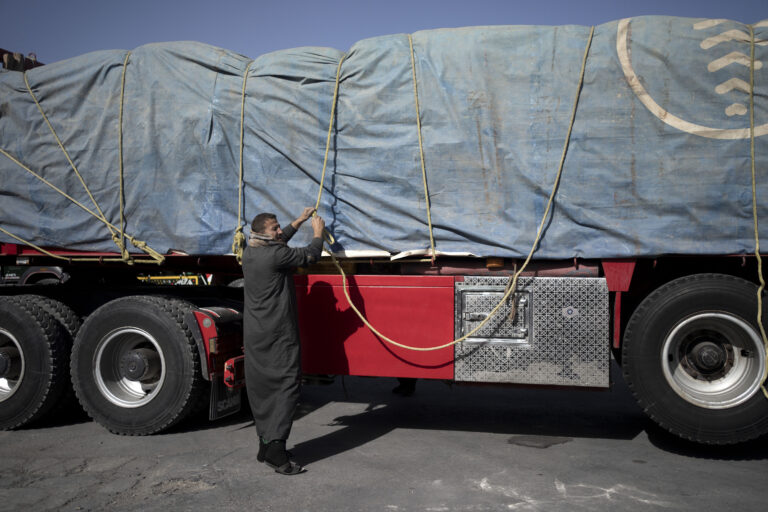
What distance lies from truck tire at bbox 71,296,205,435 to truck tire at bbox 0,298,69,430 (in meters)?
0.26

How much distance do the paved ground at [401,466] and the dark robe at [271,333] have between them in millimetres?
522

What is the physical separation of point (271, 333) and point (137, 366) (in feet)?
5.09

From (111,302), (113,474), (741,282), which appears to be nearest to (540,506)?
(741,282)

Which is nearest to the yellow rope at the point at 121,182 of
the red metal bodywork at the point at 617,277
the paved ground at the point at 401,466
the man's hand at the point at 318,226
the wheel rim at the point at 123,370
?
the wheel rim at the point at 123,370

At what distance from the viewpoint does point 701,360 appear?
5.00 meters

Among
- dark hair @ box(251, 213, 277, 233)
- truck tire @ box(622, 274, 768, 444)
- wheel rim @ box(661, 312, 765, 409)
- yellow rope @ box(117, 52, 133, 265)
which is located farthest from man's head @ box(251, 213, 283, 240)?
wheel rim @ box(661, 312, 765, 409)

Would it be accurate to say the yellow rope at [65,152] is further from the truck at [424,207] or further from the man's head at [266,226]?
the man's head at [266,226]

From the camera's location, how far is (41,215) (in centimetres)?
611

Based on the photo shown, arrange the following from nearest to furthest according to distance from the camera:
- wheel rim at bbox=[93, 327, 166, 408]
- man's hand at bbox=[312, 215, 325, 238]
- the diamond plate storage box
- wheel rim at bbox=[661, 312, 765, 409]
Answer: wheel rim at bbox=[661, 312, 765, 409], the diamond plate storage box, man's hand at bbox=[312, 215, 325, 238], wheel rim at bbox=[93, 327, 166, 408]

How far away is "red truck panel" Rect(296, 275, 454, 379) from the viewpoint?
536cm

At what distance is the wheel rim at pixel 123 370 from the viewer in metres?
5.81

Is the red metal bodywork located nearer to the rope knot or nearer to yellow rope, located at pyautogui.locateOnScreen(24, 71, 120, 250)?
the rope knot

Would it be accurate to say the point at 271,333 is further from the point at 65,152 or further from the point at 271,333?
the point at 65,152

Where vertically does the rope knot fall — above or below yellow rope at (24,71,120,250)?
below
